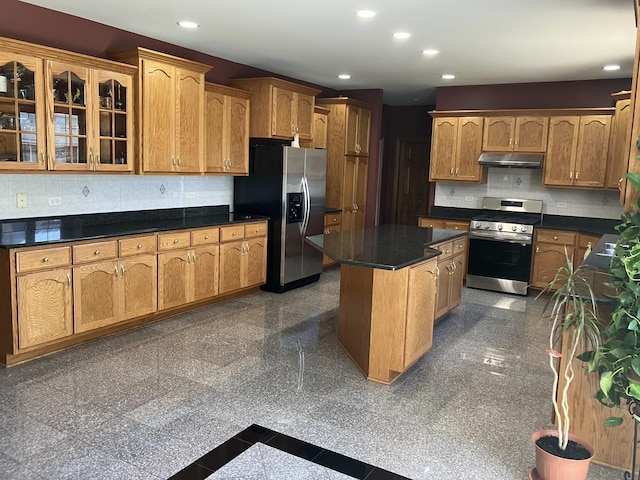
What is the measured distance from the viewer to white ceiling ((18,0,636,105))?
359cm

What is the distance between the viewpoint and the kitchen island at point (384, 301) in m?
3.37

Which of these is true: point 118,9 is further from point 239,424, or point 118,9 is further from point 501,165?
point 501,165

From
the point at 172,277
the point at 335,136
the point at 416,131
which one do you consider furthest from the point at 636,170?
the point at 416,131

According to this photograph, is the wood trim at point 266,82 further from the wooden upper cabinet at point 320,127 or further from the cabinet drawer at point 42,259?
the cabinet drawer at point 42,259

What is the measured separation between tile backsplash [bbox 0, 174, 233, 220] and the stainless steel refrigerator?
1.21 feet

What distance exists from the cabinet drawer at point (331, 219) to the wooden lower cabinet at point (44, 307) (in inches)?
143

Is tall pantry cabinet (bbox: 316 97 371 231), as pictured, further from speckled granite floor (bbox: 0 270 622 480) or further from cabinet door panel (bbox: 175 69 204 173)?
speckled granite floor (bbox: 0 270 622 480)

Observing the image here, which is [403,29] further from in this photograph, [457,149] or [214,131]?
[457,149]

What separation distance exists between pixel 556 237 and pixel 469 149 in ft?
5.07

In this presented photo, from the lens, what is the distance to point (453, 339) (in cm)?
449

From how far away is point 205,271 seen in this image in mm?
4977

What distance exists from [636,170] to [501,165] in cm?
414

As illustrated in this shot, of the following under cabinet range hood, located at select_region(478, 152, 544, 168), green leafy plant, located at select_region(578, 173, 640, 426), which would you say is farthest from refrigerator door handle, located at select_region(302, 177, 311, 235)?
green leafy plant, located at select_region(578, 173, 640, 426)

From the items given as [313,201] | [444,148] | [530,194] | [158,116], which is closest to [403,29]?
[158,116]
